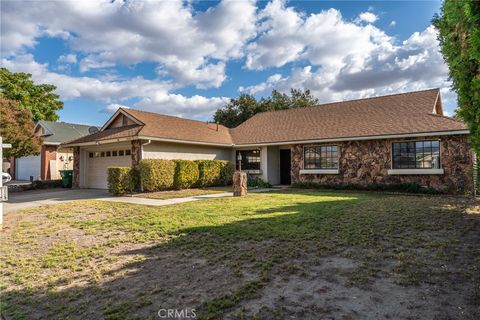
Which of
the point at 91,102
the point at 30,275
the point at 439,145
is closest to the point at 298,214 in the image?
the point at 30,275

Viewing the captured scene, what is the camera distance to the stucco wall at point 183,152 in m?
15.5

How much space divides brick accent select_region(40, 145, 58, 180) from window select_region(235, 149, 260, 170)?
51.6 feet

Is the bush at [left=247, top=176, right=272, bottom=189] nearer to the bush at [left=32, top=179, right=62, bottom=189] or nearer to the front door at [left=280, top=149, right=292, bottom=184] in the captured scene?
the front door at [left=280, top=149, right=292, bottom=184]

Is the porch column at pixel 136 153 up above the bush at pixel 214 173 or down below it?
above

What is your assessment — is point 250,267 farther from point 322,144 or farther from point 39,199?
point 322,144

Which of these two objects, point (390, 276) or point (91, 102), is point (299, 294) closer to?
point (390, 276)

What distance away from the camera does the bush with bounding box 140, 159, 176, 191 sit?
14.4 m

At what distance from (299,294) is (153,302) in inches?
62.7

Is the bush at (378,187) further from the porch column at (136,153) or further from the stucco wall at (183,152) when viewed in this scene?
the porch column at (136,153)

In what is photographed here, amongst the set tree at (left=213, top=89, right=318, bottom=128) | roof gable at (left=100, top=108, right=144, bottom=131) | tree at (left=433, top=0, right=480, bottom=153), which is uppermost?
tree at (left=213, top=89, right=318, bottom=128)

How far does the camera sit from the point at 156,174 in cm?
1460

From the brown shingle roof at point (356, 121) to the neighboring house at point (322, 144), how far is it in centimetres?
4

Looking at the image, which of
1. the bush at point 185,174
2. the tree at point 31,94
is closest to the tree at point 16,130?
the bush at point 185,174

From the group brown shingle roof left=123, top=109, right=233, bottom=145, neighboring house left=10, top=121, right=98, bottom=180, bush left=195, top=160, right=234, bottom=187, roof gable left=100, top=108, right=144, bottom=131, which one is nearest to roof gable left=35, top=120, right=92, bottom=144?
neighboring house left=10, top=121, right=98, bottom=180
